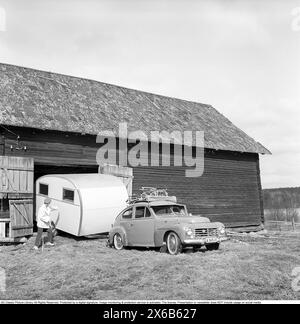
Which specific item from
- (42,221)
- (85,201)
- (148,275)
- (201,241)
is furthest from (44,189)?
(148,275)

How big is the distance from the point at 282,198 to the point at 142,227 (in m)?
81.1

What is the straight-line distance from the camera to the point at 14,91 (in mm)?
18906

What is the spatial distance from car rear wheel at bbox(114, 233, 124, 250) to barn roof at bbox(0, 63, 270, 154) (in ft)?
20.7

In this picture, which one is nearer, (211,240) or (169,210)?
(211,240)

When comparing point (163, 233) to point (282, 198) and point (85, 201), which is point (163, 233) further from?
point (282, 198)

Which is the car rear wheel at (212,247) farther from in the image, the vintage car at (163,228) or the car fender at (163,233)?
the car fender at (163,233)

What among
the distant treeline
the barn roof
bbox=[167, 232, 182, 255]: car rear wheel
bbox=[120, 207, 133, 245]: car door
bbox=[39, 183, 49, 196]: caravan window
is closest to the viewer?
bbox=[167, 232, 182, 255]: car rear wheel

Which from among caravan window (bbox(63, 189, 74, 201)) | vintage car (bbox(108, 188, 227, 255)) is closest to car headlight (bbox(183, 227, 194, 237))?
vintage car (bbox(108, 188, 227, 255))

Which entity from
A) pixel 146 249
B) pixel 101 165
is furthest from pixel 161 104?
pixel 146 249

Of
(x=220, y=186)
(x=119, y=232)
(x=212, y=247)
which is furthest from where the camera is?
(x=220, y=186)

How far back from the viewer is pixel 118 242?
534 inches

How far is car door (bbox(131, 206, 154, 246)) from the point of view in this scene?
1252cm

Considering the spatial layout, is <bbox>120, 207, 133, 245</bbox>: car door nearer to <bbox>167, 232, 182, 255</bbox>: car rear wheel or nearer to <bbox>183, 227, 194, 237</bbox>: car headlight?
<bbox>167, 232, 182, 255</bbox>: car rear wheel
